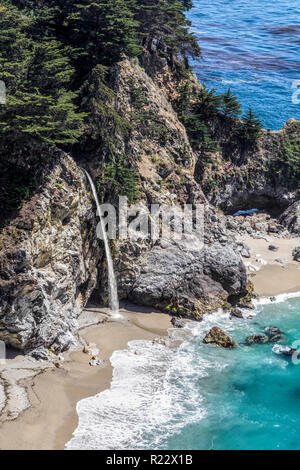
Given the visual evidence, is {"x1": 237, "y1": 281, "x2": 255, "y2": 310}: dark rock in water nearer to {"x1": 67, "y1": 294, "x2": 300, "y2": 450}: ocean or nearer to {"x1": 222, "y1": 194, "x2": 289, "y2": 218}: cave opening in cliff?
{"x1": 67, "y1": 294, "x2": 300, "y2": 450}: ocean

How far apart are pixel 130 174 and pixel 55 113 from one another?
8.05 meters

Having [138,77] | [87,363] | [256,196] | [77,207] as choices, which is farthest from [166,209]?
[256,196]

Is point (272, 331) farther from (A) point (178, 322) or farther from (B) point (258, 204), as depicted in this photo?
(B) point (258, 204)

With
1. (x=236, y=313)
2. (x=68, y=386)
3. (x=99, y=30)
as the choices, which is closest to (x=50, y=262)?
(x=68, y=386)

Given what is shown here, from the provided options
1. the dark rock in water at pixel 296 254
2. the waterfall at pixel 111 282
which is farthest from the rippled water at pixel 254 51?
the waterfall at pixel 111 282

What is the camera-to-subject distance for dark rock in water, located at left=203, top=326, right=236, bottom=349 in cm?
3112

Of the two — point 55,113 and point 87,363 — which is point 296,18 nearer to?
point 55,113

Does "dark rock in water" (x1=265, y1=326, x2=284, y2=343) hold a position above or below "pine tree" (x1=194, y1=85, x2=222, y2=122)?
below

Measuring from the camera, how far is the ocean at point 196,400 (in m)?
22.8

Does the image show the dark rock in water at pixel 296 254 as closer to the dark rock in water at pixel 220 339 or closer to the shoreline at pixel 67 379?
the shoreline at pixel 67 379

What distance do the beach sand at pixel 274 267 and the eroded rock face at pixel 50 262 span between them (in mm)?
16436

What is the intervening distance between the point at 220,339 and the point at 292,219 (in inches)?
970

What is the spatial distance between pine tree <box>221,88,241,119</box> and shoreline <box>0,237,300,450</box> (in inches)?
849

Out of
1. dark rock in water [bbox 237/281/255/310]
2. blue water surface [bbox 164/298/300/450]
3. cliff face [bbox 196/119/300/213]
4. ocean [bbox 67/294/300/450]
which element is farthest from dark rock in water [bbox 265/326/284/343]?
cliff face [bbox 196/119/300/213]
